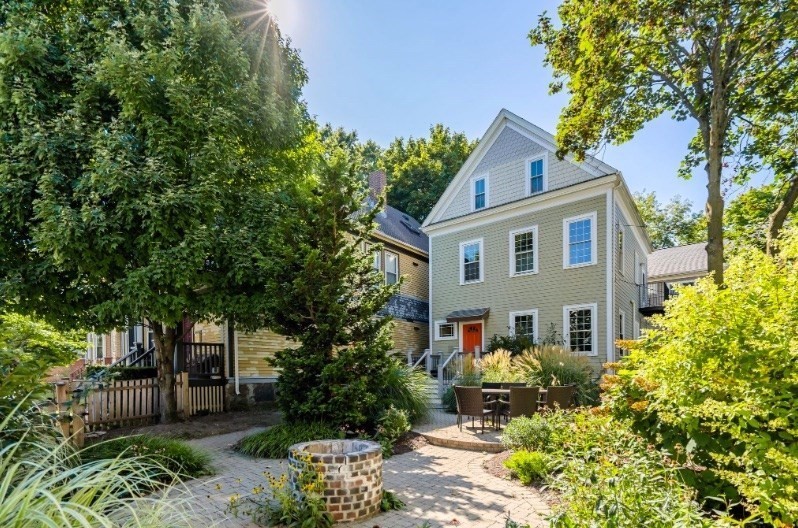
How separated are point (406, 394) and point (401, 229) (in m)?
11.9

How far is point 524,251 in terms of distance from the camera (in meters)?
15.1

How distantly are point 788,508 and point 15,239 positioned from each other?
10.4m

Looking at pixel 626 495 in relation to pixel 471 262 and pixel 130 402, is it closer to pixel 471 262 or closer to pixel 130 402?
pixel 130 402

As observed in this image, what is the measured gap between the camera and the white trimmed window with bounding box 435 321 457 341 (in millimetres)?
16766

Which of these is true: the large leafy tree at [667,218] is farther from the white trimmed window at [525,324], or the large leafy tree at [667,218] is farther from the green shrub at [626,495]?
the green shrub at [626,495]

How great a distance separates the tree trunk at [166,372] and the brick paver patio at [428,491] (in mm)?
2369

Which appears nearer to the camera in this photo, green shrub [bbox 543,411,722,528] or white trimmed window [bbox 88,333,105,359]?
green shrub [bbox 543,411,722,528]

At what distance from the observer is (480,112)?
15.8m

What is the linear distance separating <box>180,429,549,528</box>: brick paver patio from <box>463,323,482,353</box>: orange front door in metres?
8.93

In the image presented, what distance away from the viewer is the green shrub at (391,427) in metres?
7.39

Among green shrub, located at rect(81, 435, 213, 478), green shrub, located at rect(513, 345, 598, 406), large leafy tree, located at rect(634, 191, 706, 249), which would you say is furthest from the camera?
large leafy tree, located at rect(634, 191, 706, 249)

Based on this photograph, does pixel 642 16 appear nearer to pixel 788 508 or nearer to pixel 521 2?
pixel 521 2

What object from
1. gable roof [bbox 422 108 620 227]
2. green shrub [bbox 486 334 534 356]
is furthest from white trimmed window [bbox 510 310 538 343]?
gable roof [bbox 422 108 620 227]

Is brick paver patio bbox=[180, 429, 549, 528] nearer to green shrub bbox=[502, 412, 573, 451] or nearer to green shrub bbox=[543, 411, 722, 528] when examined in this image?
green shrub bbox=[543, 411, 722, 528]
